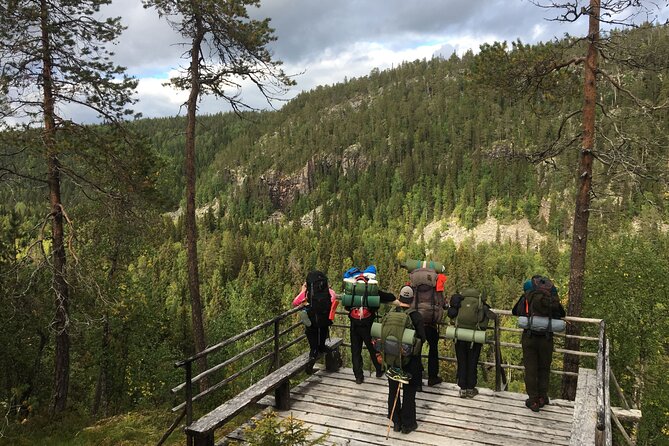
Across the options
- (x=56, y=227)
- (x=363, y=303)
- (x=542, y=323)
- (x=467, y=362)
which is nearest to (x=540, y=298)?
(x=542, y=323)

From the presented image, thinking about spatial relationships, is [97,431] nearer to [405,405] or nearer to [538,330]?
[405,405]

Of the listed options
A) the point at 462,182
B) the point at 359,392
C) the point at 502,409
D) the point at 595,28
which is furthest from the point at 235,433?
the point at 462,182

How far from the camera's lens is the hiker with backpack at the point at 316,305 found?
8531 mm

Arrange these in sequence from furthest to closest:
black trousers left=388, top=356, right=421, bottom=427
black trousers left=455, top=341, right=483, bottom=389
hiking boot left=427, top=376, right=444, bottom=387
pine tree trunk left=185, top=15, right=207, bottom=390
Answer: pine tree trunk left=185, top=15, right=207, bottom=390 → hiking boot left=427, top=376, right=444, bottom=387 → black trousers left=455, top=341, right=483, bottom=389 → black trousers left=388, top=356, right=421, bottom=427

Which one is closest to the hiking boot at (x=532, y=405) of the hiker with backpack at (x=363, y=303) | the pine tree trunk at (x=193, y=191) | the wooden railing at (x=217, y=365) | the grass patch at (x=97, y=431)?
the hiker with backpack at (x=363, y=303)

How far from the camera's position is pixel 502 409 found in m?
7.56

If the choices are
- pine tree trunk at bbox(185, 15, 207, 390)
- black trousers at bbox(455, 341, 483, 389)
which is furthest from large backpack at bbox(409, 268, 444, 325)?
pine tree trunk at bbox(185, 15, 207, 390)

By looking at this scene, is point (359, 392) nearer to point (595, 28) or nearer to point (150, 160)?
point (595, 28)

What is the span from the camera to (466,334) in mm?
7855

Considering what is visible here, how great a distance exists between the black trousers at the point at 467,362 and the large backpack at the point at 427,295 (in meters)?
0.65

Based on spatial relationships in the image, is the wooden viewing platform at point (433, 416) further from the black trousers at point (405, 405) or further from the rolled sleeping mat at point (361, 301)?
the rolled sleeping mat at point (361, 301)

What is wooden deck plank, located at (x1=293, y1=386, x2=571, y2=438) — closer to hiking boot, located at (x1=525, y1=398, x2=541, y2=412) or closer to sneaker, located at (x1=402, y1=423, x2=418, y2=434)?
hiking boot, located at (x1=525, y1=398, x2=541, y2=412)

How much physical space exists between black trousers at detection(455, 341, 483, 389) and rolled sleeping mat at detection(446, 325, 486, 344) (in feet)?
0.71

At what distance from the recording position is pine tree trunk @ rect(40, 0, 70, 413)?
40.3 feet
